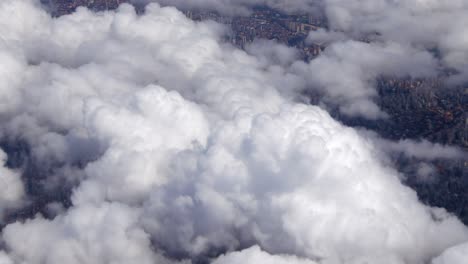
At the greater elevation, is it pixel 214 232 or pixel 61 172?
pixel 214 232

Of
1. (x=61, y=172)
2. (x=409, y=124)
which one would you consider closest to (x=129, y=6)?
(x=61, y=172)

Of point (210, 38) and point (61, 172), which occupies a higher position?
point (210, 38)

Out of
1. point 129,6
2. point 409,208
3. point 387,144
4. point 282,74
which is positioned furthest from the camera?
point 129,6

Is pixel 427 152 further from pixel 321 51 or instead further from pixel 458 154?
pixel 321 51

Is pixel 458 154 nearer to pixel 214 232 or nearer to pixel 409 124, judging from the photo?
pixel 409 124

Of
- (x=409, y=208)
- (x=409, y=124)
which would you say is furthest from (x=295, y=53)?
(x=409, y=208)

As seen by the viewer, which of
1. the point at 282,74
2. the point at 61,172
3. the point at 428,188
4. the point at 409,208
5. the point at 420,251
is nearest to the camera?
the point at 420,251

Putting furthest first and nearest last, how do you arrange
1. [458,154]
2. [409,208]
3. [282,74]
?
[282,74], [458,154], [409,208]

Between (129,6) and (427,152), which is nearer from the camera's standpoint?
(427,152)

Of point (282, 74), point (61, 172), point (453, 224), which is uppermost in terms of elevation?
point (453, 224)
